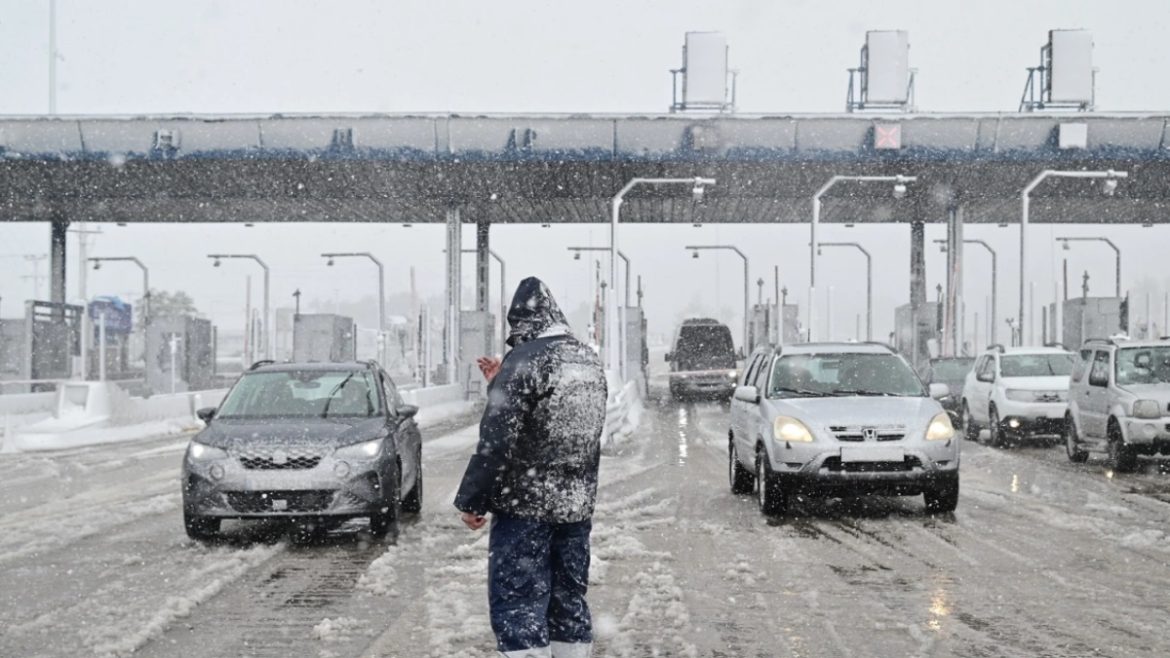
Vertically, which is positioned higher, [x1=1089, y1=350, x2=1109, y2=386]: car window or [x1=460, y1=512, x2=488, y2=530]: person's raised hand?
[x1=1089, y1=350, x2=1109, y2=386]: car window

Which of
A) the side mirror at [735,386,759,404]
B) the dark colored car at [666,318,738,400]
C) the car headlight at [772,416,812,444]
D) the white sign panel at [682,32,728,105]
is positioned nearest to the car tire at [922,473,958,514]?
the car headlight at [772,416,812,444]

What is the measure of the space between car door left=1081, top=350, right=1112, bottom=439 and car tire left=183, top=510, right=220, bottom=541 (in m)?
12.0

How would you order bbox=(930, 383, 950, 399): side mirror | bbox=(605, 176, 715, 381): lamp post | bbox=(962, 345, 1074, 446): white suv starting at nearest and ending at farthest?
bbox=(930, 383, 950, 399): side mirror
bbox=(962, 345, 1074, 446): white suv
bbox=(605, 176, 715, 381): lamp post

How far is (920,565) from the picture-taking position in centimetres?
964

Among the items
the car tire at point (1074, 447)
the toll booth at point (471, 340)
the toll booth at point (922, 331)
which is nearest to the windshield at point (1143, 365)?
the car tire at point (1074, 447)

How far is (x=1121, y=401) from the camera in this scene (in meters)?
17.4

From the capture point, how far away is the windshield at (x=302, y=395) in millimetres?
12031

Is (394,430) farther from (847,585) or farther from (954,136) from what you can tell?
(954,136)

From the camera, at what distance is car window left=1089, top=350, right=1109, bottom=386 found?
18141 mm

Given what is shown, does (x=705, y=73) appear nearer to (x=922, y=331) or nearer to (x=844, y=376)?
(x=922, y=331)

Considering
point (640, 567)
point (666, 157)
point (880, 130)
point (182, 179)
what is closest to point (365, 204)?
point (182, 179)

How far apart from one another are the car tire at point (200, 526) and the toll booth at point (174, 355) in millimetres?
37079

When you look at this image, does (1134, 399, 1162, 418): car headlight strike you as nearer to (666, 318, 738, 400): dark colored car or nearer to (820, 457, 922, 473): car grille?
(820, 457, 922, 473): car grille

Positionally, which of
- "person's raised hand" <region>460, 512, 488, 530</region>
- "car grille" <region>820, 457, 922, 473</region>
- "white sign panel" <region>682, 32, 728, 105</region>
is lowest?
"car grille" <region>820, 457, 922, 473</region>
